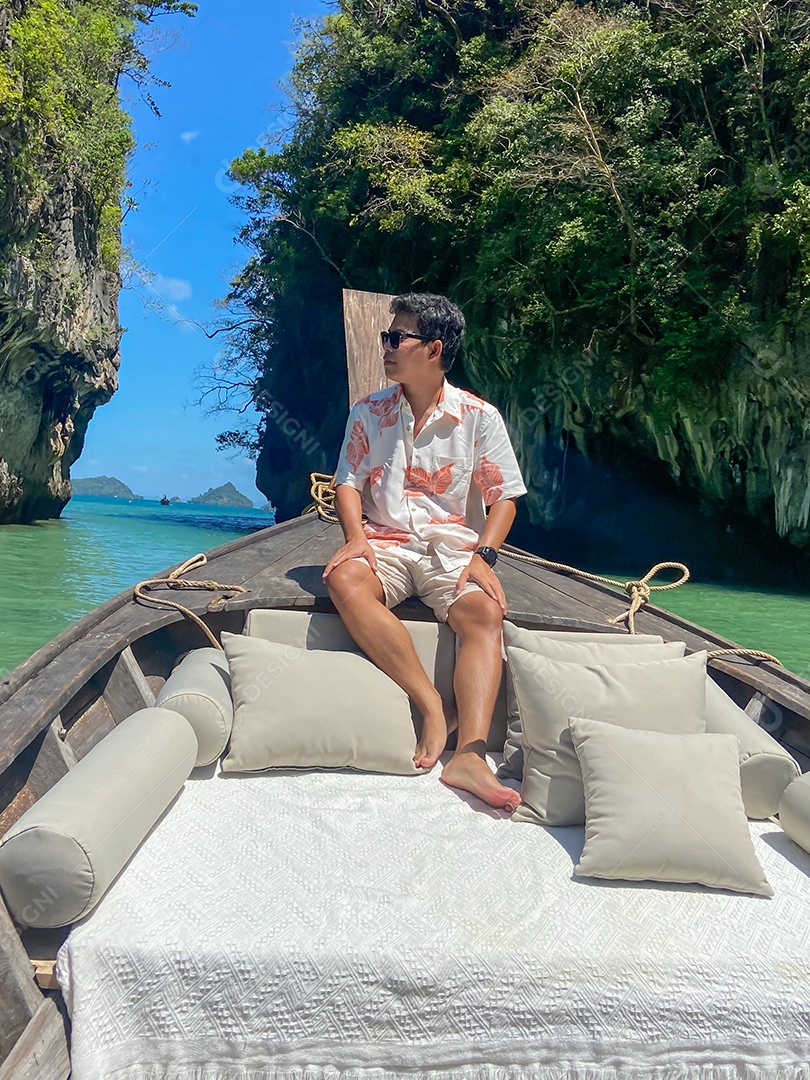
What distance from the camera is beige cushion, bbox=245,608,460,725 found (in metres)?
1.95

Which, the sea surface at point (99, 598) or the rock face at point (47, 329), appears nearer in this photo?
the sea surface at point (99, 598)

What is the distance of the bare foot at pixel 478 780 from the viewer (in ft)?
4.92

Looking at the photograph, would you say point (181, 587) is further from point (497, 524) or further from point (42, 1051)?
point (42, 1051)

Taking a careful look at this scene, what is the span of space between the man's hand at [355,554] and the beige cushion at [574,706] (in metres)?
0.48

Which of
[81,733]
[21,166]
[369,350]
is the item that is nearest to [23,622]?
[369,350]

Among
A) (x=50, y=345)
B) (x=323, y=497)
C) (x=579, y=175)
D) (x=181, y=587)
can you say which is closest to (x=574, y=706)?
(x=181, y=587)

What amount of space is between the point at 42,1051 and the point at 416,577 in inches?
51.8

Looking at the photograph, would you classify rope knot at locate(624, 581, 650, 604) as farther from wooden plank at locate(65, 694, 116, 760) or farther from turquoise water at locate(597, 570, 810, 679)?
turquoise water at locate(597, 570, 810, 679)

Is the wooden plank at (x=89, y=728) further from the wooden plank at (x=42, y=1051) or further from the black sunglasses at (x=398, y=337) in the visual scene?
the black sunglasses at (x=398, y=337)

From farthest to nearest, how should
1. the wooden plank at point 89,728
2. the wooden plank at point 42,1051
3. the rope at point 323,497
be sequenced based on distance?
the rope at point 323,497 < the wooden plank at point 89,728 < the wooden plank at point 42,1051

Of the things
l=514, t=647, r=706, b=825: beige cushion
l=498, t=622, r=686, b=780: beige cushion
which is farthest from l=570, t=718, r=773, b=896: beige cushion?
l=498, t=622, r=686, b=780: beige cushion

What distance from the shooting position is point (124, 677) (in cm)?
191

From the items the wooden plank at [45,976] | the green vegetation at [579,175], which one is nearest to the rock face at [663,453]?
the green vegetation at [579,175]

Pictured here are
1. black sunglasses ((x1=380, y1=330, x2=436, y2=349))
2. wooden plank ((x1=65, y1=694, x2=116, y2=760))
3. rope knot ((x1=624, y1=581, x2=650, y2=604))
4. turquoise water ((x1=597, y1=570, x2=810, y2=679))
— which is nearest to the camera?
wooden plank ((x1=65, y1=694, x2=116, y2=760))
